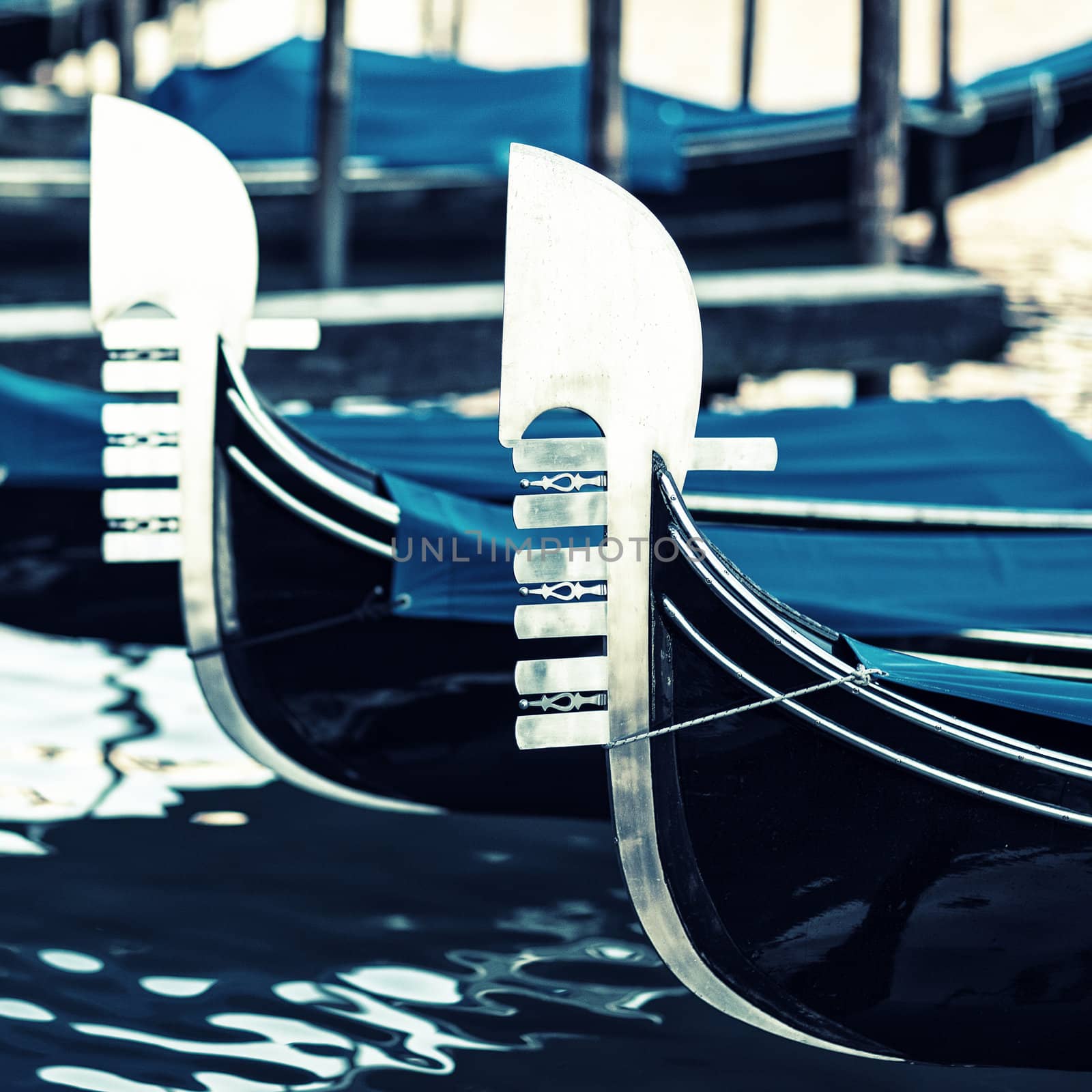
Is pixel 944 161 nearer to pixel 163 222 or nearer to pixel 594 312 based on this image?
pixel 163 222

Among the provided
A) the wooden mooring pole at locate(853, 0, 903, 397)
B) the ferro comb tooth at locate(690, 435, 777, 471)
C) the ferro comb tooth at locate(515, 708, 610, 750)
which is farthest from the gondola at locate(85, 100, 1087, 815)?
the wooden mooring pole at locate(853, 0, 903, 397)

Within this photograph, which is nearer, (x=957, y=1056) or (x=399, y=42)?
(x=957, y=1056)

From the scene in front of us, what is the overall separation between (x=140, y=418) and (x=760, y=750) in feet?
4.14

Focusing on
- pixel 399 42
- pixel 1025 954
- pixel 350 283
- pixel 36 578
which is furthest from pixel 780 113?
pixel 399 42

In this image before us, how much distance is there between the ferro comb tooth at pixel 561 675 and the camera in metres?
1.87

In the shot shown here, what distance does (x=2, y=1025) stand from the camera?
2400 mm

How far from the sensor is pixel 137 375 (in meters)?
2.59

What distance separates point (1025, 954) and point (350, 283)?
4.50 metres

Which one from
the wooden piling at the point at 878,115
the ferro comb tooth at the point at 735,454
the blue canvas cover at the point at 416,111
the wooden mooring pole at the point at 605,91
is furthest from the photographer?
the blue canvas cover at the point at 416,111

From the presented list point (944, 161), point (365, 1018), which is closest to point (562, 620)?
point (365, 1018)

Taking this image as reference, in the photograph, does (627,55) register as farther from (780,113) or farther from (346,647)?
(346,647)

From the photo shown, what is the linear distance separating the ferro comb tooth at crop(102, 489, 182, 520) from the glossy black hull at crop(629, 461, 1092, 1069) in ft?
3.54

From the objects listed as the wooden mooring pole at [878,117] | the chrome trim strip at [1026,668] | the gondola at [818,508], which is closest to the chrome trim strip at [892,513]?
the gondola at [818,508]

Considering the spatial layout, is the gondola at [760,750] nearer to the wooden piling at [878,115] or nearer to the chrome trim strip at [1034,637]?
the chrome trim strip at [1034,637]
